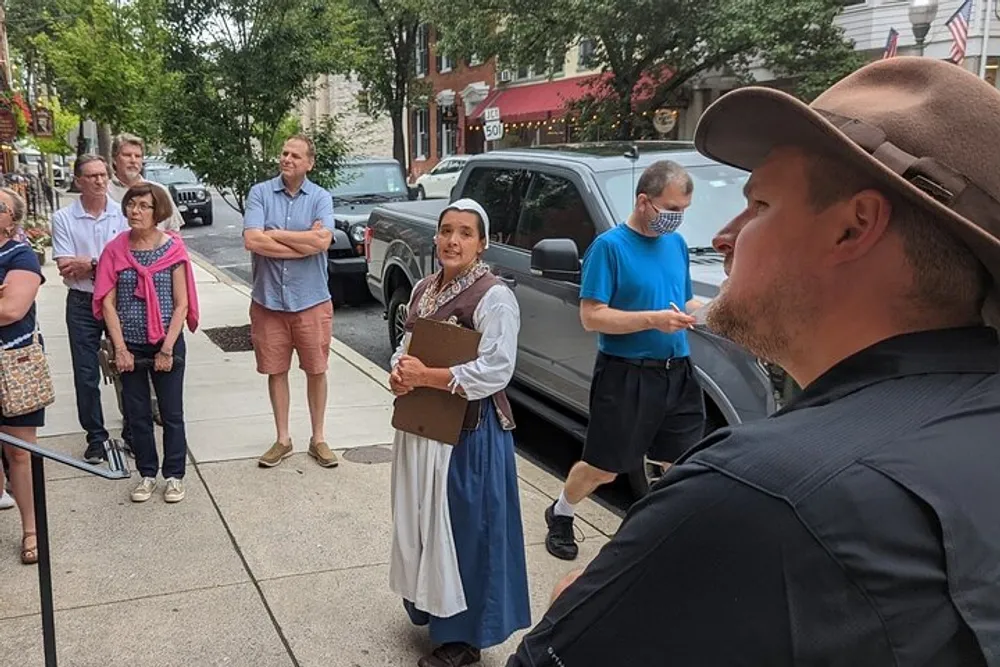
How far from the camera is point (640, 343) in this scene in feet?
12.4

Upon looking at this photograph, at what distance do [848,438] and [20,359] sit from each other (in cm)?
372

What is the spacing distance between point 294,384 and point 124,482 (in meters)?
2.28

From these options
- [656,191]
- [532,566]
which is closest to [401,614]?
[532,566]

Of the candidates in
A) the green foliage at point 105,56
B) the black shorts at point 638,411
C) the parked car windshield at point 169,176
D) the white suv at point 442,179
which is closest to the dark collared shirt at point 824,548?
the black shorts at point 638,411

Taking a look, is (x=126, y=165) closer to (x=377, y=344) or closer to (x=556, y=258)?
(x=556, y=258)

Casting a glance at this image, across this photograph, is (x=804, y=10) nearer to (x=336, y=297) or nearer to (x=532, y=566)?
(x=336, y=297)

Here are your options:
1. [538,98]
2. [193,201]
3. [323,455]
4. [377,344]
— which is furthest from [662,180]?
[538,98]

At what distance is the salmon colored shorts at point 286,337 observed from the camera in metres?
5.06

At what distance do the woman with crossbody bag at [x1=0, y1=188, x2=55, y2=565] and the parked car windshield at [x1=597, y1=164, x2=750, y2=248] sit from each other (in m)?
3.02

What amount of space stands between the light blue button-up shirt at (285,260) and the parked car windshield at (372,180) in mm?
7318

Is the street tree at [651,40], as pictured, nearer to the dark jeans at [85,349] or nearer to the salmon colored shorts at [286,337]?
the salmon colored shorts at [286,337]

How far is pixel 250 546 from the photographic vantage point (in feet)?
13.2

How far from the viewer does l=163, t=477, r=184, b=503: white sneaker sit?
4488 millimetres

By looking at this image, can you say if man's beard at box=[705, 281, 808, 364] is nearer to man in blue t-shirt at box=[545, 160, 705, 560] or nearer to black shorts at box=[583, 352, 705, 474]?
man in blue t-shirt at box=[545, 160, 705, 560]
